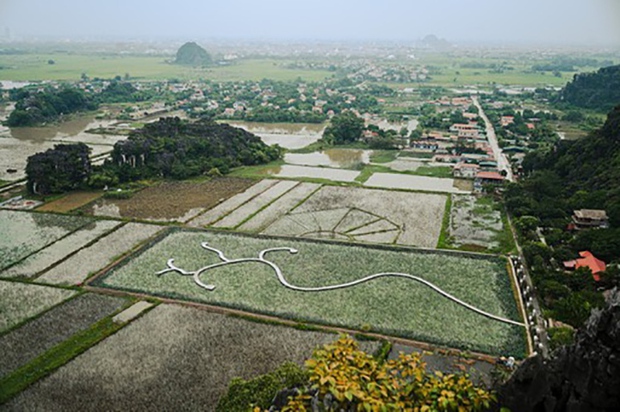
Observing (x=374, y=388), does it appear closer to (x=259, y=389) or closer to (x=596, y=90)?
(x=259, y=389)

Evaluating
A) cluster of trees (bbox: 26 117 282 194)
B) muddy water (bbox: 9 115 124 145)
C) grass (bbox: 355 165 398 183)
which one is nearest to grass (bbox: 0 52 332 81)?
muddy water (bbox: 9 115 124 145)


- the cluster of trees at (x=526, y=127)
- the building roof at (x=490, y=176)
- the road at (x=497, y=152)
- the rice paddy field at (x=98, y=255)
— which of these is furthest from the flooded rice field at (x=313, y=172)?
the cluster of trees at (x=526, y=127)

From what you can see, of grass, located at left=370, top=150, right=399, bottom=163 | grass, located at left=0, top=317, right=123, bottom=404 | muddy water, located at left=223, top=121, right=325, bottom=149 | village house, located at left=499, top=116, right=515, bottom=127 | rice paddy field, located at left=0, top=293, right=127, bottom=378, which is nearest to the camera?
grass, located at left=0, top=317, right=123, bottom=404

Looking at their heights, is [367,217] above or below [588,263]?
below

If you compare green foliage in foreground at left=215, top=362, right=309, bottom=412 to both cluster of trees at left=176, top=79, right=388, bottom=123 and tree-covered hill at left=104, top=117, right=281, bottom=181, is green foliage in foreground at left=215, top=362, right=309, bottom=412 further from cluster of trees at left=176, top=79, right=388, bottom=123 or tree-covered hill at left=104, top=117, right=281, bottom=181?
cluster of trees at left=176, top=79, right=388, bottom=123

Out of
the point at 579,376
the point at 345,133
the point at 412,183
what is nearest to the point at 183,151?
the point at 345,133

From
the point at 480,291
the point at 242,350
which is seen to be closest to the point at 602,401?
the point at 242,350
